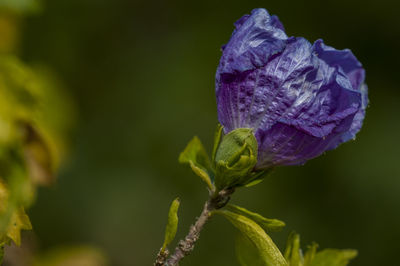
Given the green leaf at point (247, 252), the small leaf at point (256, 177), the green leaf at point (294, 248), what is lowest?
the green leaf at point (294, 248)

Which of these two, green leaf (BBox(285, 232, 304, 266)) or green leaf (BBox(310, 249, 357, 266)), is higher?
green leaf (BBox(285, 232, 304, 266))

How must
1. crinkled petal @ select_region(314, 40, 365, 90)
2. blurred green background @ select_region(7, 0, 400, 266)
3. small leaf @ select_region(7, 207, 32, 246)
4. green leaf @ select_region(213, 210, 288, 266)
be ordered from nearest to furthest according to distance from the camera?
small leaf @ select_region(7, 207, 32, 246) → green leaf @ select_region(213, 210, 288, 266) → crinkled petal @ select_region(314, 40, 365, 90) → blurred green background @ select_region(7, 0, 400, 266)

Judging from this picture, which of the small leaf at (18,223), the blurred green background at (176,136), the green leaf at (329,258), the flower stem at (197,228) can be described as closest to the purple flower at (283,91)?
the flower stem at (197,228)

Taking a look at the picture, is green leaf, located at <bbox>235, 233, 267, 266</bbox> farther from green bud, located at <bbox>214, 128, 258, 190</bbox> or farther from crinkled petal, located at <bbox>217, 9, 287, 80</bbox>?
crinkled petal, located at <bbox>217, 9, 287, 80</bbox>

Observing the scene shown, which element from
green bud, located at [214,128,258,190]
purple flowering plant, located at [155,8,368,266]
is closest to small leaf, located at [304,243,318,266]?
purple flowering plant, located at [155,8,368,266]

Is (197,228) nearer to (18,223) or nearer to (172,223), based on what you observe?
(172,223)

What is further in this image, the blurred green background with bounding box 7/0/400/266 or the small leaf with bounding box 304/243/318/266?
the blurred green background with bounding box 7/0/400/266

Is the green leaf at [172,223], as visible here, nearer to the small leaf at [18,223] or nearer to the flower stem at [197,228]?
the flower stem at [197,228]

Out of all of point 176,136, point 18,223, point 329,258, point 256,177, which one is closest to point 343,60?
point 256,177

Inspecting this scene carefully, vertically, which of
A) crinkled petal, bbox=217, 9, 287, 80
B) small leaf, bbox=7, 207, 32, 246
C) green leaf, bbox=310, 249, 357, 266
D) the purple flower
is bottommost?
green leaf, bbox=310, 249, 357, 266
